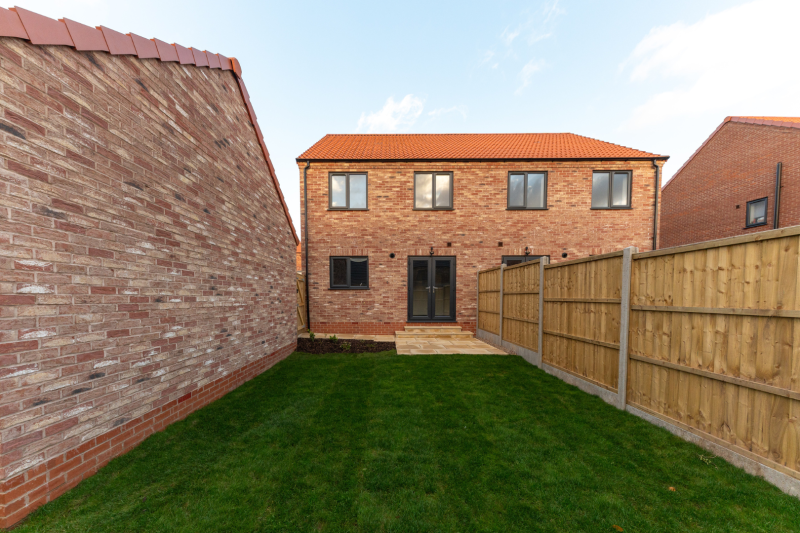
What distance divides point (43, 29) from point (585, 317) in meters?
6.84

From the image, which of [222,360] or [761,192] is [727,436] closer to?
[222,360]

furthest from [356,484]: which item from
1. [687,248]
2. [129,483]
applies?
[687,248]

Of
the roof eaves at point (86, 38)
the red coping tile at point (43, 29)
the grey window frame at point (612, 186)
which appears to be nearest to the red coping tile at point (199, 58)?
the roof eaves at point (86, 38)

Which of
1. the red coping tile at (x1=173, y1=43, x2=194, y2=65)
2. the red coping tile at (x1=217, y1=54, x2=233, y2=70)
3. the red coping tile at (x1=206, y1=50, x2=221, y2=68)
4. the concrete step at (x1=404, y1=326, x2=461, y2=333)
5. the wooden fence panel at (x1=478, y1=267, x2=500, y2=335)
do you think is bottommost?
the concrete step at (x1=404, y1=326, x2=461, y2=333)

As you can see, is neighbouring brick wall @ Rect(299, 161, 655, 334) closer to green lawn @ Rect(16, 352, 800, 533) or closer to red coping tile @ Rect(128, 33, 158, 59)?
green lawn @ Rect(16, 352, 800, 533)

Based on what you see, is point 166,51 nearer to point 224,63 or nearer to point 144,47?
point 144,47

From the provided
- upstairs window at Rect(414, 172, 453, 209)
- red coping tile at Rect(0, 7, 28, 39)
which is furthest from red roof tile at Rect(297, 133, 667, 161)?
red coping tile at Rect(0, 7, 28, 39)

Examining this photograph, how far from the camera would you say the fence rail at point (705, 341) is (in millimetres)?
2309

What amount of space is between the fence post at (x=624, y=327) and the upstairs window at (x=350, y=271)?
7187mm

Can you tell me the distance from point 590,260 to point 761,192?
1400 cm

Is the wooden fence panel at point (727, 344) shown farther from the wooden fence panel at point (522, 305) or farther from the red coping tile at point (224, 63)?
the red coping tile at point (224, 63)

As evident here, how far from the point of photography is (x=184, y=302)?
3465mm

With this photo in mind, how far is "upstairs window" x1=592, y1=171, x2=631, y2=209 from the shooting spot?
9766mm

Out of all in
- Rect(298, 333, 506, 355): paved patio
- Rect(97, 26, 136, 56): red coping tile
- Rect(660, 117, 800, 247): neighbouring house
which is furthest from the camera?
Rect(660, 117, 800, 247): neighbouring house
